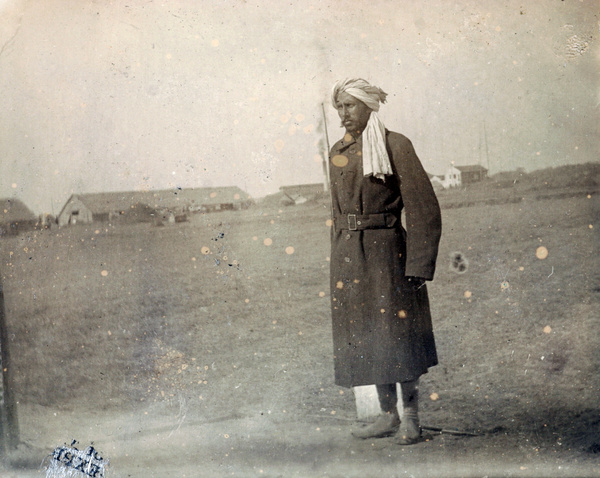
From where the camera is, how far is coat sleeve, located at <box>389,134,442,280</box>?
2428mm

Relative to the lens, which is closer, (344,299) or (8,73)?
(344,299)

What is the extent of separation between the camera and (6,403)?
2777 millimetres

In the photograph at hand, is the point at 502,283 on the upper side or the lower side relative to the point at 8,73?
lower

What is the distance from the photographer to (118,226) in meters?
2.66

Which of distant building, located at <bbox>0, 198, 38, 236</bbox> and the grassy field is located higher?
distant building, located at <bbox>0, 198, 38, 236</bbox>

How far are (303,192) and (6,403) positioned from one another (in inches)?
74.8

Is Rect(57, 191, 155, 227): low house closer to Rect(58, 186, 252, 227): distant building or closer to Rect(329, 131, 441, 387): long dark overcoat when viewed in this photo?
Rect(58, 186, 252, 227): distant building

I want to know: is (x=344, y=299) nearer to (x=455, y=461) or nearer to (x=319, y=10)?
(x=455, y=461)

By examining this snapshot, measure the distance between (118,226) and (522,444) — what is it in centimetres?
223

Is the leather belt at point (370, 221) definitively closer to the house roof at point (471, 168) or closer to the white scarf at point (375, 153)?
the white scarf at point (375, 153)

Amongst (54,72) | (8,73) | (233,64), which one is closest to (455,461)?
(233,64)

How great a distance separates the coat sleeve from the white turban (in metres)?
0.07

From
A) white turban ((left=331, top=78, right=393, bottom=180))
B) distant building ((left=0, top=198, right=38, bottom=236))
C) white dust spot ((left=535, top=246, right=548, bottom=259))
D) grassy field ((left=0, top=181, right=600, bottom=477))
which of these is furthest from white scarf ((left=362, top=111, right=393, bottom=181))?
distant building ((left=0, top=198, right=38, bottom=236))

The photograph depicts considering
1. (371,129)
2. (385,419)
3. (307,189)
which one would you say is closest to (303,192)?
(307,189)
